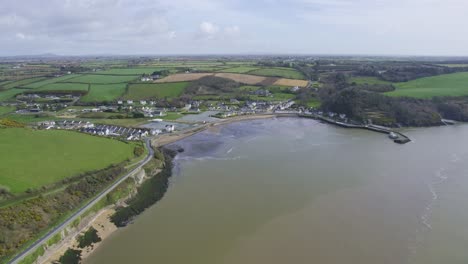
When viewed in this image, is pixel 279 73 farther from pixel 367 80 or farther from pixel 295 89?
pixel 367 80

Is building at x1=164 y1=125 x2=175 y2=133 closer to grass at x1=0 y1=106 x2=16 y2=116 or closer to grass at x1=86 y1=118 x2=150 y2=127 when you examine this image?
grass at x1=86 y1=118 x2=150 y2=127

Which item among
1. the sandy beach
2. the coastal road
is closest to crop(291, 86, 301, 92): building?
the coastal road

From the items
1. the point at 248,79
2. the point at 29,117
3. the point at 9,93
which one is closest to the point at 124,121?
the point at 29,117

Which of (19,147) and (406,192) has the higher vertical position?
(19,147)

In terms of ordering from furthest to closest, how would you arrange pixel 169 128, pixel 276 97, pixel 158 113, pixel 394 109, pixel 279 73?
pixel 279 73
pixel 276 97
pixel 158 113
pixel 394 109
pixel 169 128

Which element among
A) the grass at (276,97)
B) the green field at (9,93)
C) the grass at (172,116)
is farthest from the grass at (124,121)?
the green field at (9,93)

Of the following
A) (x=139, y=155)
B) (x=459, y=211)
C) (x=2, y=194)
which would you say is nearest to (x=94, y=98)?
(x=139, y=155)

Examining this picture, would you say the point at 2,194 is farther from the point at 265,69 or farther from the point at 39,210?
the point at 265,69
